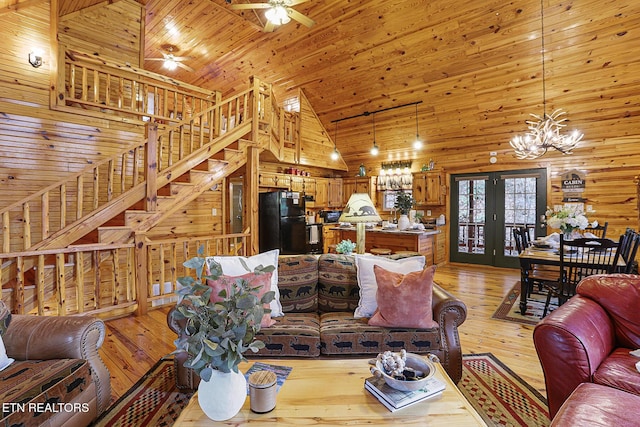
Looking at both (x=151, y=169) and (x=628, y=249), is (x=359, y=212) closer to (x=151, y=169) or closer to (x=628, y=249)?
(x=151, y=169)

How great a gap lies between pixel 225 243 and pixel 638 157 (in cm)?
660

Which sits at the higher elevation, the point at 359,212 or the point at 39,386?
the point at 359,212

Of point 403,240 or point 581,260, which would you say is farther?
point 403,240

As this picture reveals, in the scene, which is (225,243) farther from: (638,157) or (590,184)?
(638,157)

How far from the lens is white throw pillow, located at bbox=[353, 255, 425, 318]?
2.51m

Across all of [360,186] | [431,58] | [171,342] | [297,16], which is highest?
[431,58]

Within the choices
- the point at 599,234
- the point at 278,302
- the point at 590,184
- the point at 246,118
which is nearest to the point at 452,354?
the point at 278,302

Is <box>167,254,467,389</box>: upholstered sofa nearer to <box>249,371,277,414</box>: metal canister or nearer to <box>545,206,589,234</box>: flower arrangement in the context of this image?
<box>249,371,277,414</box>: metal canister

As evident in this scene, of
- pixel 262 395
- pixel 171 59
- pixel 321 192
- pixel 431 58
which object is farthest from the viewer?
pixel 321 192

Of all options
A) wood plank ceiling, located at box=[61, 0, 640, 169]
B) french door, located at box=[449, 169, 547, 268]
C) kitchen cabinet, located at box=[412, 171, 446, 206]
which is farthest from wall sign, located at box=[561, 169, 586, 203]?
kitchen cabinet, located at box=[412, 171, 446, 206]

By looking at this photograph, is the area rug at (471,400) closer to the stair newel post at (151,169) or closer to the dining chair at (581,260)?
the dining chair at (581,260)

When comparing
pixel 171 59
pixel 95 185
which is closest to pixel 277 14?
pixel 95 185

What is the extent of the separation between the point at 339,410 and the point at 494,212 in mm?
6515

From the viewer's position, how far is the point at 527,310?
13.0 ft
